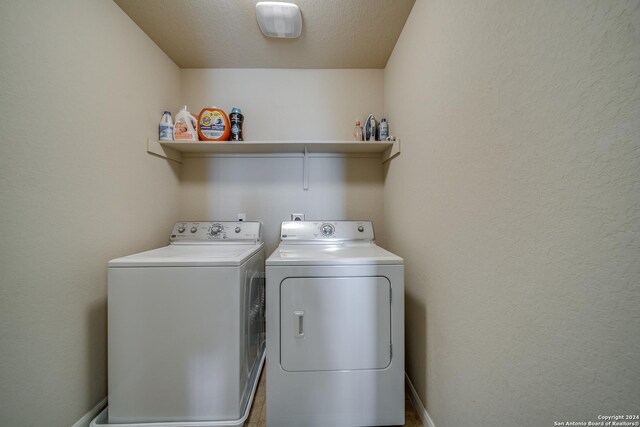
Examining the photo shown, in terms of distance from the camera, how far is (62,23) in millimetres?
1130

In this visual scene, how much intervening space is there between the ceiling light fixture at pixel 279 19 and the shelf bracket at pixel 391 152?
3.55 feet

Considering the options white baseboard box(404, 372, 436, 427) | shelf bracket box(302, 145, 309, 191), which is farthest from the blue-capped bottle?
white baseboard box(404, 372, 436, 427)

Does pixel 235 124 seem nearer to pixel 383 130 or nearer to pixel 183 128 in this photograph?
pixel 183 128

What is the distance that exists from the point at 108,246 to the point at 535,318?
2044 mm

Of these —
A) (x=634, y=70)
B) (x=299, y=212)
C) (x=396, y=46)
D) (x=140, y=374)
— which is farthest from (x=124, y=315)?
(x=396, y=46)

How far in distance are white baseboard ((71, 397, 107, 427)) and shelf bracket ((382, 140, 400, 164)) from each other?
247 centimetres

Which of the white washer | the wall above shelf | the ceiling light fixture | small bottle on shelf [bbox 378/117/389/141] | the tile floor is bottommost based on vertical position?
the tile floor

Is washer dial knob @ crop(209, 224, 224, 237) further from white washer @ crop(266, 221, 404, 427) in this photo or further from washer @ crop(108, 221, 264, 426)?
white washer @ crop(266, 221, 404, 427)

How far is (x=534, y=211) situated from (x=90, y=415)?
227cm

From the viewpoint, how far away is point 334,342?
3.90 feet

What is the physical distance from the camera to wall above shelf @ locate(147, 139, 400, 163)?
5.83 feet

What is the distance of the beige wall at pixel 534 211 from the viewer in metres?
0.47

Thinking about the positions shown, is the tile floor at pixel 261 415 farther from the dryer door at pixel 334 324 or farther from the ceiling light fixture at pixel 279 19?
the ceiling light fixture at pixel 279 19

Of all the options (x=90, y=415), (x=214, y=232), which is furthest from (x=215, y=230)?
(x=90, y=415)
